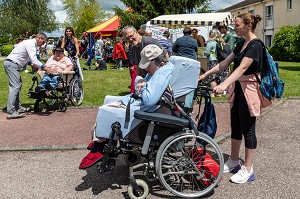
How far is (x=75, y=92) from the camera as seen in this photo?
27.3 ft

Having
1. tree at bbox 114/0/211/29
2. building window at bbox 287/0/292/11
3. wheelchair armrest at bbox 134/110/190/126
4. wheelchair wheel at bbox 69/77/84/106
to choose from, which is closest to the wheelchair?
wheelchair wheel at bbox 69/77/84/106

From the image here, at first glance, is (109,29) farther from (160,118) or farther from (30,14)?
(30,14)

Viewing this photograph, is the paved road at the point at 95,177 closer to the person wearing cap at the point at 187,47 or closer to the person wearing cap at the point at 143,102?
the person wearing cap at the point at 143,102

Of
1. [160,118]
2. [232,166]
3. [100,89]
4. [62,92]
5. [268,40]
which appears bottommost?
[232,166]

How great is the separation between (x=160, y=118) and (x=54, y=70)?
4.78 meters

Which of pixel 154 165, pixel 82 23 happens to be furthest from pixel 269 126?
pixel 82 23

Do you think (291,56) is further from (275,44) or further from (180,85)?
(180,85)

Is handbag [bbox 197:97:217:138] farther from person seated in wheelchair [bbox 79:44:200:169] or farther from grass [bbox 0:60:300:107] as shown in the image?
grass [bbox 0:60:300:107]

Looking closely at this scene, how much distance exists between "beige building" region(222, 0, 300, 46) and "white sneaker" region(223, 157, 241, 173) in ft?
103

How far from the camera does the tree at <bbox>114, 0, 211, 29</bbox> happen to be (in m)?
23.6

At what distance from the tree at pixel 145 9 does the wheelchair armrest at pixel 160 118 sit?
20828 mm

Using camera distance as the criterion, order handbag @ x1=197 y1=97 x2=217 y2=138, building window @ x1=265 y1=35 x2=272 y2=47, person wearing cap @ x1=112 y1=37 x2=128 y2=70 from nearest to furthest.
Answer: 1. handbag @ x1=197 y1=97 x2=217 y2=138
2. person wearing cap @ x1=112 y1=37 x2=128 y2=70
3. building window @ x1=265 y1=35 x2=272 y2=47

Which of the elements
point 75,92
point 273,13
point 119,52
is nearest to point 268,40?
point 273,13

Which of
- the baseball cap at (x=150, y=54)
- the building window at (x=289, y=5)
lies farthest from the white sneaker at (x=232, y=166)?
the building window at (x=289, y=5)
